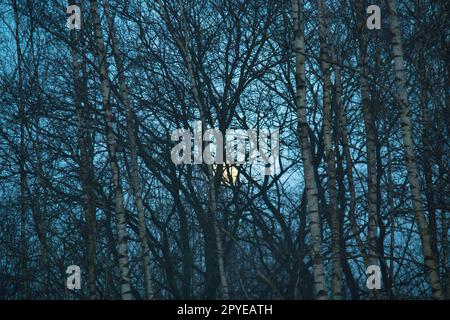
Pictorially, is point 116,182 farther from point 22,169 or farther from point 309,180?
point 22,169

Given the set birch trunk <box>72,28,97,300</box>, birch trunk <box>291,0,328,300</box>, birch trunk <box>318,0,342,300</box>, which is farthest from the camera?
birch trunk <box>72,28,97,300</box>

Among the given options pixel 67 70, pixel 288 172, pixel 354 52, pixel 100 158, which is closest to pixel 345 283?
pixel 288 172

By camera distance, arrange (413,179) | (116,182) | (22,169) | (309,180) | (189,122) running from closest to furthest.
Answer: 1. (309,180)
2. (413,179)
3. (116,182)
4. (22,169)
5. (189,122)

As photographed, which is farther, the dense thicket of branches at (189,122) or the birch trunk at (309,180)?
the dense thicket of branches at (189,122)

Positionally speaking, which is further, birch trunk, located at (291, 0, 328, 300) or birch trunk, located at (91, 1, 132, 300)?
birch trunk, located at (91, 1, 132, 300)

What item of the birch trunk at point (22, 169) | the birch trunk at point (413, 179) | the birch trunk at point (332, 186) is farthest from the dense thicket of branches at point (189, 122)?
the birch trunk at point (413, 179)

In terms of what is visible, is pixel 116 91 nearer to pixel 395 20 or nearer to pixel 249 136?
pixel 249 136

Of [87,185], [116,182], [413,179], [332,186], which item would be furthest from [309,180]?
[87,185]

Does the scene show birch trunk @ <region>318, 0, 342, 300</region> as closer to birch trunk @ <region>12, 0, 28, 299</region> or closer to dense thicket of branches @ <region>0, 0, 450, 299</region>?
dense thicket of branches @ <region>0, 0, 450, 299</region>

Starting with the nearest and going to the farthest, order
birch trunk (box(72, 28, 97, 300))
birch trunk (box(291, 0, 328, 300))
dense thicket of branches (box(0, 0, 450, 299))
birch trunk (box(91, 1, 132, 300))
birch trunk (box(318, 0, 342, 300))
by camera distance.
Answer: birch trunk (box(291, 0, 328, 300)) < birch trunk (box(91, 1, 132, 300)) < birch trunk (box(318, 0, 342, 300)) < birch trunk (box(72, 28, 97, 300)) < dense thicket of branches (box(0, 0, 450, 299))

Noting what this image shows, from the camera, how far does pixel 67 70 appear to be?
1518 cm

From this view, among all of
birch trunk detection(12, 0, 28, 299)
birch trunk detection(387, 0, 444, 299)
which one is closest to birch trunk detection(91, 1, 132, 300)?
birch trunk detection(12, 0, 28, 299)

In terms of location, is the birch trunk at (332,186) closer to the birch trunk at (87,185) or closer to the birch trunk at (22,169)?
the birch trunk at (87,185)

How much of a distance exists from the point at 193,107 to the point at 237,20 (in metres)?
2.17
